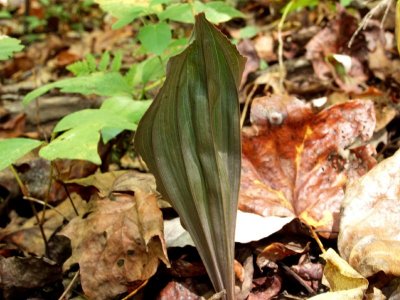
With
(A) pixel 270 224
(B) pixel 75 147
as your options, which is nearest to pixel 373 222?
(A) pixel 270 224

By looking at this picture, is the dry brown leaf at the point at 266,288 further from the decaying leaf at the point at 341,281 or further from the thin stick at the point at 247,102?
the thin stick at the point at 247,102

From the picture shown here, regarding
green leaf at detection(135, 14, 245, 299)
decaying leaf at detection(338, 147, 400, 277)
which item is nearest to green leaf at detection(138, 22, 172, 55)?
green leaf at detection(135, 14, 245, 299)

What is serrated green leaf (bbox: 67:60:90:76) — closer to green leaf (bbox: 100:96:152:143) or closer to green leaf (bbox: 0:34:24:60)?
green leaf (bbox: 100:96:152:143)

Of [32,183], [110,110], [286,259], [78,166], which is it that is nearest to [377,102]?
[286,259]

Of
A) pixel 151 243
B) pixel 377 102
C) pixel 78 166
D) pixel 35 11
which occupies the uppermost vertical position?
pixel 377 102

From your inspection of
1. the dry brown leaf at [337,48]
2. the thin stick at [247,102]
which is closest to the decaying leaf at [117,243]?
the thin stick at [247,102]

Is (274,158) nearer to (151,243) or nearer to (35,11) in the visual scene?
(151,243)
